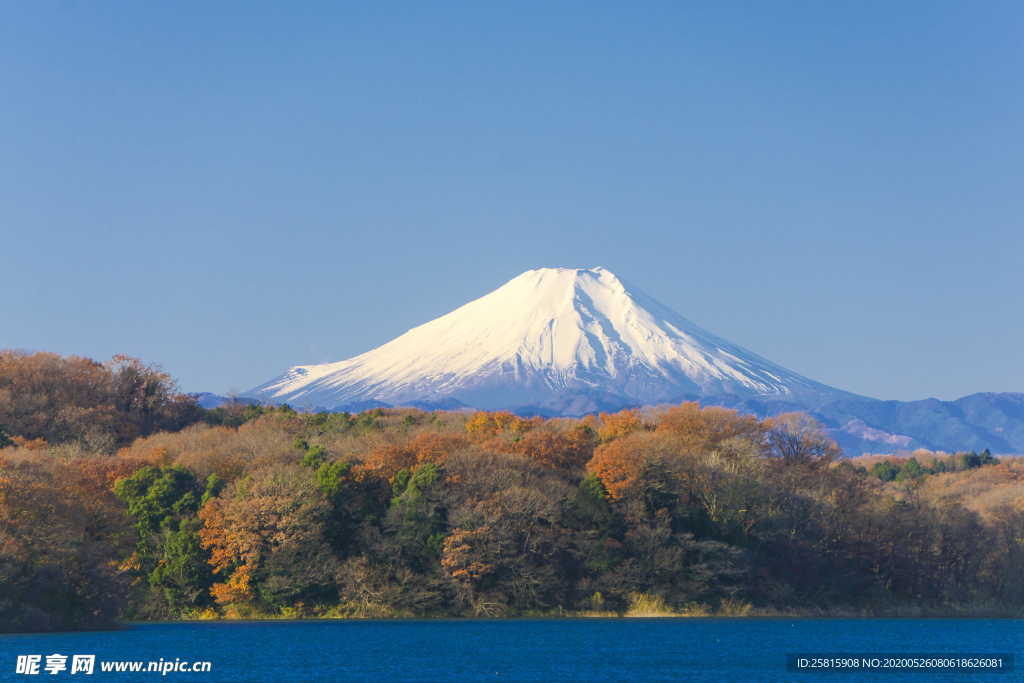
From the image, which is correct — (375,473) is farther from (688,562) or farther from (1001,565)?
(1001,565)

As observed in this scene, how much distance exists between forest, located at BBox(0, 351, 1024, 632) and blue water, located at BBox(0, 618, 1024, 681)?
2469 millimetres

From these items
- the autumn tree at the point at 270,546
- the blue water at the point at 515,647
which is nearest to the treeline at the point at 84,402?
the autumn tree at the point at 270,546

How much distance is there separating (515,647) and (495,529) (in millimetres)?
13045

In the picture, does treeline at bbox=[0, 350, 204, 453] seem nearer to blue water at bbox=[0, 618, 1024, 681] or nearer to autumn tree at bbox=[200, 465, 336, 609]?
autumn tree at bbox=[200, 465, 336, 609]

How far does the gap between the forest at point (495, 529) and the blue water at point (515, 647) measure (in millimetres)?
2469

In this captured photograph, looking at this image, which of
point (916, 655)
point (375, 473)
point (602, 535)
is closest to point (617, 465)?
point (602, 535)

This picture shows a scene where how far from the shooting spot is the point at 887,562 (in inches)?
2899

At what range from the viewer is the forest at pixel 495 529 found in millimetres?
64562

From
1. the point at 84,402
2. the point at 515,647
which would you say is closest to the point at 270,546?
the point at 515,647

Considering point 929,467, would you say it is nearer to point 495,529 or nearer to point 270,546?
point 495,529

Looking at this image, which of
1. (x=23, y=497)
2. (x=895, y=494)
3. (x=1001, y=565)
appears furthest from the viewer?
(x=895, y=494)

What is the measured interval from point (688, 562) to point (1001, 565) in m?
18.3

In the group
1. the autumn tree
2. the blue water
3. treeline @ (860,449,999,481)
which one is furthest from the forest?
treeline @ (860,449,999,481)

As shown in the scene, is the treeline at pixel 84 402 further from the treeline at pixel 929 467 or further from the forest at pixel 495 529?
the treeline at pixel 929 467
